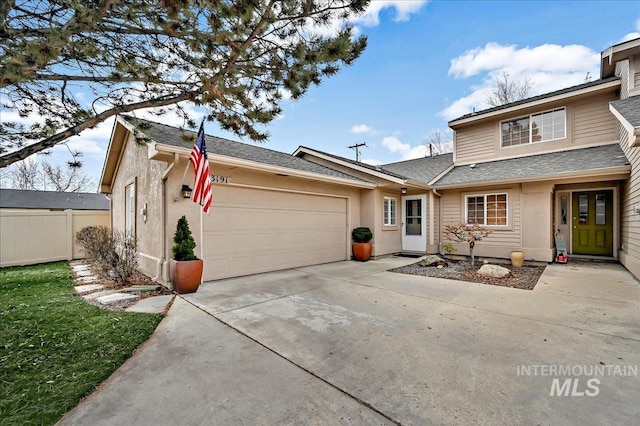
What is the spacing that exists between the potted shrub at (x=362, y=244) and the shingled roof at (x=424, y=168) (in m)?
2.99

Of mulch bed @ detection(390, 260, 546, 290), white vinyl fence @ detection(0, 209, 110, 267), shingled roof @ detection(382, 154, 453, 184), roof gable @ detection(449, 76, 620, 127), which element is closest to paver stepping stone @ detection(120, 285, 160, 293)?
mulch bed @ detection(390, 260, 546, 290)

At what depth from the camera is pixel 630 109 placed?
242 inches

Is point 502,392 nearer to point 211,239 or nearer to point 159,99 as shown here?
point 159,99

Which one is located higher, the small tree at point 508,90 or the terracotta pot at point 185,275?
the small tree at point 508,90

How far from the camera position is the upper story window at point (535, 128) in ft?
30.8

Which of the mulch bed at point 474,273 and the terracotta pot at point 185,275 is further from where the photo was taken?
the mulch bed at point 474,273

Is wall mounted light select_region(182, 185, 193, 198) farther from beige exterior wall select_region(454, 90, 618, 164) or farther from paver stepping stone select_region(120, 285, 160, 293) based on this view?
beige exterior wall select_region(454, 90, 618, 164)

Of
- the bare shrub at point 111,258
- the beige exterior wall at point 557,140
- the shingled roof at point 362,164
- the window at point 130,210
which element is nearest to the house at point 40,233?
the window at point 130,210

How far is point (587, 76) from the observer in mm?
13125

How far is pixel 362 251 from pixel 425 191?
11.1ft

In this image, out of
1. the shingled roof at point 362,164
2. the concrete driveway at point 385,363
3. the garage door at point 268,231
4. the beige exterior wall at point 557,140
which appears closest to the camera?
the concrete driveway at point 385,363

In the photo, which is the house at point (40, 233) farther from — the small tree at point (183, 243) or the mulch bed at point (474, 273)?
the mulch bed at point (474, 273)

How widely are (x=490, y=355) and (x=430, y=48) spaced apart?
10.2 m

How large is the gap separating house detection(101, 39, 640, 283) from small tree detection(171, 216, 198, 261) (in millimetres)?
363
